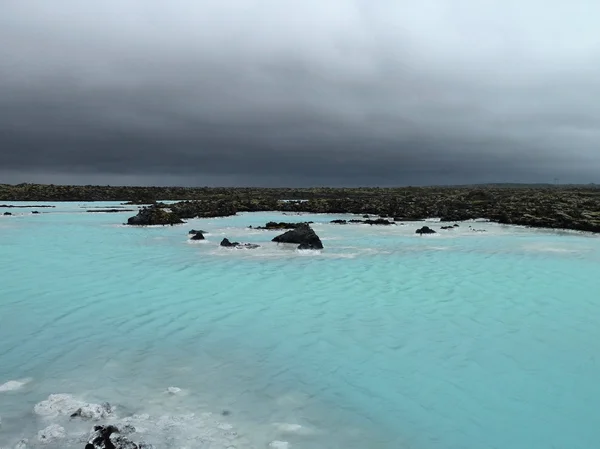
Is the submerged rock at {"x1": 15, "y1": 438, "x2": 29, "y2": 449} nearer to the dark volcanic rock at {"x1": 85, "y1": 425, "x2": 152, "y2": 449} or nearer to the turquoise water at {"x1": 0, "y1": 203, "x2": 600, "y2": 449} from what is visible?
the turquoise water at {"x1": 0, "y1": 203, "x2": 600, "y2": 449}

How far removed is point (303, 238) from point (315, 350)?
1707cm

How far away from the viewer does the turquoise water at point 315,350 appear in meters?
6.98

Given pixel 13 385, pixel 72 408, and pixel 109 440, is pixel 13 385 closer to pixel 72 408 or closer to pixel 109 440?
pixel 72 408

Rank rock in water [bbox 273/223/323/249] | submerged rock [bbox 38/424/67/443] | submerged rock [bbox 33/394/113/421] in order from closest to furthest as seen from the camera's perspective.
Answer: submerged rock [bbox 38/424/67/443] < submerged rock [bbox 33/394/113/421] < rock in water [bbox 273/223/323/249]

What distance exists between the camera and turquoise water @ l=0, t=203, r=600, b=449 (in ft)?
22.9

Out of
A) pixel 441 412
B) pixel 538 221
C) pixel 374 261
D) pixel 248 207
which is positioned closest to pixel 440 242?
pixel 374 261

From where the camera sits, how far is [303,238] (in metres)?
27.2

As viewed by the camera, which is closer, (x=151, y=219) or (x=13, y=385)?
(x=13, y=385)

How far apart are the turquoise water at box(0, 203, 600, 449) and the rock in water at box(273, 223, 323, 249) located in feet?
14.0

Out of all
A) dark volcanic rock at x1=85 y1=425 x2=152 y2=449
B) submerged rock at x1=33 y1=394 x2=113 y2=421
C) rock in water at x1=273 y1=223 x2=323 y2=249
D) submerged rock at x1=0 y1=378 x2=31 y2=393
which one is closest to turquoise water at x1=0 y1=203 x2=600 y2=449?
submerged rock at x1=0 y1=378 x2=31 y2=393

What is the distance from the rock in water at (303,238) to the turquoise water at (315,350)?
168 inches

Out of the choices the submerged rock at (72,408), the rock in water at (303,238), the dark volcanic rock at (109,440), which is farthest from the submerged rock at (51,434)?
the rock in water at (303,238)

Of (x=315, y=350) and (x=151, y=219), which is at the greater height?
(x=151, y=219)

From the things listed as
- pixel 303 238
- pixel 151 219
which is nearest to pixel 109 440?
pixel 303 238
